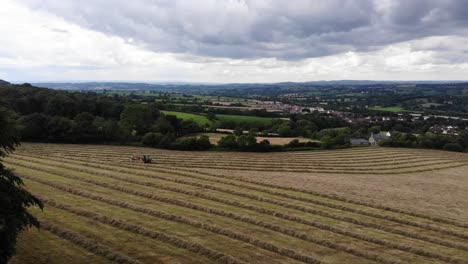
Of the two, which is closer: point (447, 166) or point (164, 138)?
point (447, 166)

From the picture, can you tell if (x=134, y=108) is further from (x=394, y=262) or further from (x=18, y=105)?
(x=394, y=262)

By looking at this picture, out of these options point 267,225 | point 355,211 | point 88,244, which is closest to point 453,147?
point 355,211

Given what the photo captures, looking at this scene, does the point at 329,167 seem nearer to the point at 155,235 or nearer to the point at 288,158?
the point at 288,158

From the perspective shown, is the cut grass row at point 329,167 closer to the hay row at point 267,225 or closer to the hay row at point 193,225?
the hay row at point 267,225

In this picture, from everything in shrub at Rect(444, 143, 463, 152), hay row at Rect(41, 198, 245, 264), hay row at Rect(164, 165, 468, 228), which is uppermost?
hay row at Rect(41, 198, 245, 264)

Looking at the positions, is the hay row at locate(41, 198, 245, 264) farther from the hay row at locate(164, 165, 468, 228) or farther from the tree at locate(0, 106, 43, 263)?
the hay row at locate(164, 165, 468, 228)

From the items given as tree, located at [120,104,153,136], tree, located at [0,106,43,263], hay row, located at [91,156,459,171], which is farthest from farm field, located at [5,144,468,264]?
tree, located at [120,104,153,136]

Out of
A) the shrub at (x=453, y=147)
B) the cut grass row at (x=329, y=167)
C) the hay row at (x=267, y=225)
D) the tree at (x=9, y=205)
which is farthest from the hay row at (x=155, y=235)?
the shrub at (x=453, y=147)

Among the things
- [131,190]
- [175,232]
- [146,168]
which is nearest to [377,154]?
[146,168]
